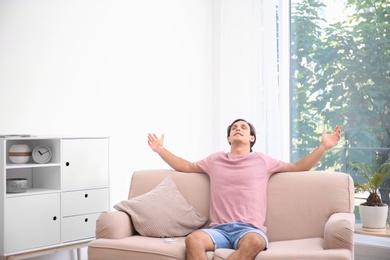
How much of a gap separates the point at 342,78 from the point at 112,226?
8.78 feet

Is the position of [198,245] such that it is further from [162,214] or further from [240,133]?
[240,133]

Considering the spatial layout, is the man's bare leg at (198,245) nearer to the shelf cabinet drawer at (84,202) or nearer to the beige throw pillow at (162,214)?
the beige throw pillow at (162,214)

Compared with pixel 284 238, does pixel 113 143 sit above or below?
above

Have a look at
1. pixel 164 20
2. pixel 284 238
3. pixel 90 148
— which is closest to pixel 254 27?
pixel 164 20

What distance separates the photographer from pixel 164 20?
5.30 metres

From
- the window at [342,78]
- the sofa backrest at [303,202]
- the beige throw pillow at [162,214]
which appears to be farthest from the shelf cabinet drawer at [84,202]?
the window at [342,78]

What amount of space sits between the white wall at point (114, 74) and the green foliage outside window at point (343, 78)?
2.98 ft

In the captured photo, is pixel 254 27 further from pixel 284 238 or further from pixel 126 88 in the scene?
pixel 284 238

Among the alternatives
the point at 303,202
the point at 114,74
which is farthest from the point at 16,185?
the point at 303,202

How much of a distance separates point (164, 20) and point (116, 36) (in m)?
0.66

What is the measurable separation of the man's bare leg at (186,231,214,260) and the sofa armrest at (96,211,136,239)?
19.6 inches

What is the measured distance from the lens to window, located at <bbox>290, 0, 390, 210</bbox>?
4922 mm

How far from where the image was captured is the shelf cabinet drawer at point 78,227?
3.94 metres

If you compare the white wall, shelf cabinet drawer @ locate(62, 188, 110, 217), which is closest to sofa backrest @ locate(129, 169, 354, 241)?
shelf cabinet drawer @ locate(62, 188, 110, 217)
